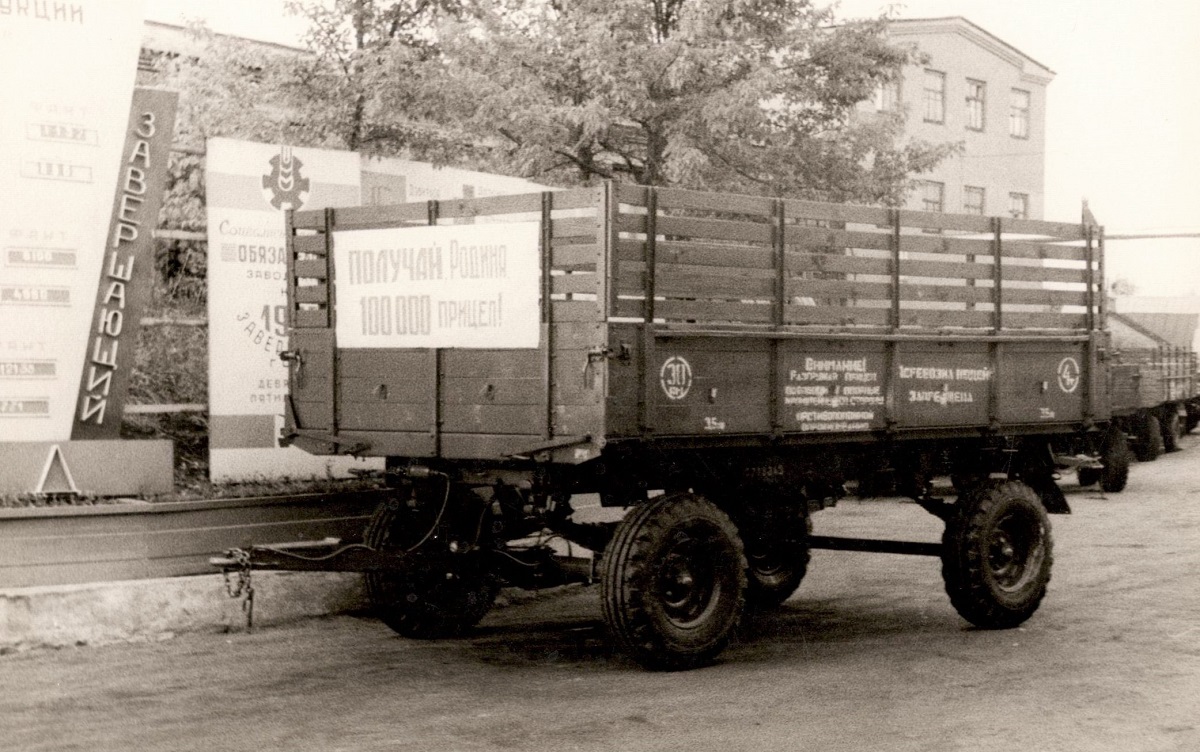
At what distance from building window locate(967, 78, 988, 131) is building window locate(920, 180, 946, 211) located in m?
2.99

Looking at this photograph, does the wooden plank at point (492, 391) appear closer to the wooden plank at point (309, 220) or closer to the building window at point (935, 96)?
the wooden plank at point (309, 220)

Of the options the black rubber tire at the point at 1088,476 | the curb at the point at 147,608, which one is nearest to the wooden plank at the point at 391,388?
the curb at the point at 147,608

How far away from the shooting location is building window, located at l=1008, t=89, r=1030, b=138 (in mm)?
46250

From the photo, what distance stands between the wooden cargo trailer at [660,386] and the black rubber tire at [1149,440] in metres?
16.8

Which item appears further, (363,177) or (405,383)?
(363,177)

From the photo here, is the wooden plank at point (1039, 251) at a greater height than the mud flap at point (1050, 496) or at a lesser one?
greater

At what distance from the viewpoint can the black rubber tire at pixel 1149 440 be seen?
2580cm

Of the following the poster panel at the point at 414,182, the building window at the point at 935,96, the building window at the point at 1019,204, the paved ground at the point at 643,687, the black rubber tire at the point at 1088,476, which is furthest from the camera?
the building window at the point at 1019,204

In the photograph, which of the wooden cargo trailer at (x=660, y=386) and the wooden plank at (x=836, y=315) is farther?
the wooden plank at (x=836, y=315)

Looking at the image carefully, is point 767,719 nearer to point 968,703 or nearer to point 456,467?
point 968,703

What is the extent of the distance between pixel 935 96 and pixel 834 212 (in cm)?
3532

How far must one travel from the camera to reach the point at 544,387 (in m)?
7.74

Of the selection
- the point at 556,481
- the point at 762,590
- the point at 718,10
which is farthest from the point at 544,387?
the point at 718,10

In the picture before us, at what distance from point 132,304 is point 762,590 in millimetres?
4615
